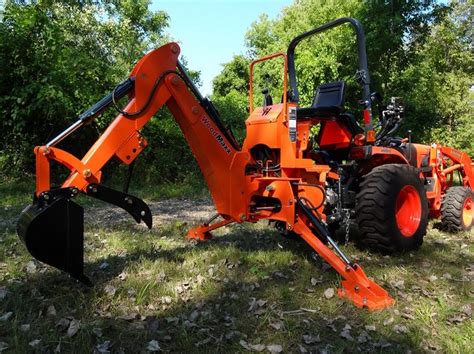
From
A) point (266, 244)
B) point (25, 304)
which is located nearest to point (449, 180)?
point (266, 244)

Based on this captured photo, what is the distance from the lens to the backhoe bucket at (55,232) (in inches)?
127

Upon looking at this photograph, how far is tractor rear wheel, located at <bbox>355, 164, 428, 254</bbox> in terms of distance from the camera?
15.2 ft

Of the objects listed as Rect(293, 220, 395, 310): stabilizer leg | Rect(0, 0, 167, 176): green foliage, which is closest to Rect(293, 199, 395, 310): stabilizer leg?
Rect(293, 220, 395, 310): stabilizer leg

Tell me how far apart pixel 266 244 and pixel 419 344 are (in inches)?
105

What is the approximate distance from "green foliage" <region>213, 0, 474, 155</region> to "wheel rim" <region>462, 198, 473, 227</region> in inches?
291

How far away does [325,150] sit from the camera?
17.9 ft

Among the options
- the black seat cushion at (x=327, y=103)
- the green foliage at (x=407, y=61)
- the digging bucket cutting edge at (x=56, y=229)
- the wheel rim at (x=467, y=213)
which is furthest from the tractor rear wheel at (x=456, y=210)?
the green foliage at (x=407, y=61)

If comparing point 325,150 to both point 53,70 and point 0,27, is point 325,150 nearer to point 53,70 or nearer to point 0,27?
point 53,70

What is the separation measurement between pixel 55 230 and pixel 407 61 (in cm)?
1316

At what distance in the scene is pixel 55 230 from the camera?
332 centimetres

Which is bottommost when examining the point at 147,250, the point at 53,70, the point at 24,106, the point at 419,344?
the point at 419,344

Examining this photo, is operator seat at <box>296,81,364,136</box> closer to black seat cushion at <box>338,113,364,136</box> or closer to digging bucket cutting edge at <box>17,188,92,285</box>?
black seat cushion at <box>338,113,364,136</box>

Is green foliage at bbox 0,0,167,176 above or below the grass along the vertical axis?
above

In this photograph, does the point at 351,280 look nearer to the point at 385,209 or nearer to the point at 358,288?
the point at 358,288
